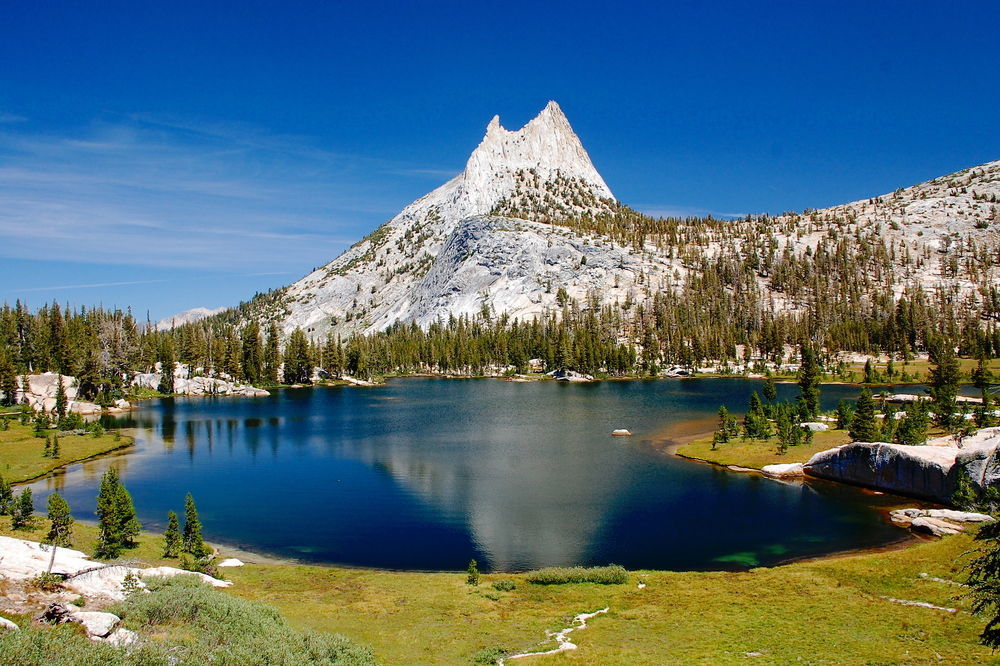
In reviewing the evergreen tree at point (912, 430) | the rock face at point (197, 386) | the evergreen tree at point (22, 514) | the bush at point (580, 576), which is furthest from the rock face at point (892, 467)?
the rock face at point (197, 386)

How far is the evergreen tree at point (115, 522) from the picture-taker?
38.7m

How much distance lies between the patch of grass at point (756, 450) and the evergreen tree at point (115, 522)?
2240 inches

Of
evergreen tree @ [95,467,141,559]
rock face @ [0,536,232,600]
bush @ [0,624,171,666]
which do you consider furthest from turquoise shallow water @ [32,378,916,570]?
bush @ [0,624,171,666]

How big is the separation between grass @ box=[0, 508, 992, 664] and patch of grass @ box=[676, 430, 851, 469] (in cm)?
2783

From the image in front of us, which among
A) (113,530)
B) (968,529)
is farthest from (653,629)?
(113,530)

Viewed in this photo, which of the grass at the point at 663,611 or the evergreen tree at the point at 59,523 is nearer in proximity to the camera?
the grass at the point at 663,611

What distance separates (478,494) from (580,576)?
22688 millimetres

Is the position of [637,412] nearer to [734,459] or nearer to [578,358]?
[734,459]

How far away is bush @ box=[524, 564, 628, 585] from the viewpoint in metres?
35.1

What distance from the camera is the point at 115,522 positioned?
39.5 m

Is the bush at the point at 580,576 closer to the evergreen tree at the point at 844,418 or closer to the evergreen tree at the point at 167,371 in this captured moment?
the evergreen tree at the point at 844,418

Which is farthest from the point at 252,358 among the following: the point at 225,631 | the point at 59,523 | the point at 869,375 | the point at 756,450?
the point at 225,631

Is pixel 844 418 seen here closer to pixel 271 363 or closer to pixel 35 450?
pixel 35 450

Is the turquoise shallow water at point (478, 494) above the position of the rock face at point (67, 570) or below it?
below
